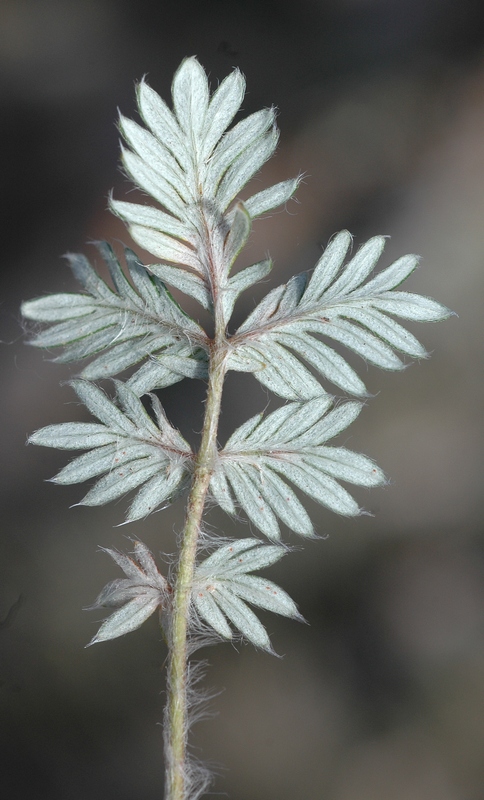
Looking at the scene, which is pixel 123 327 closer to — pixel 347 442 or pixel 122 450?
pixel 122 450

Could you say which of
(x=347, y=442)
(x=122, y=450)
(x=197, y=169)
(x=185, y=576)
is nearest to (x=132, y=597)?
(x=185, y=576)

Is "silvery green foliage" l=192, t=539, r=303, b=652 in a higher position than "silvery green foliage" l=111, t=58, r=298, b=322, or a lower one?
lower

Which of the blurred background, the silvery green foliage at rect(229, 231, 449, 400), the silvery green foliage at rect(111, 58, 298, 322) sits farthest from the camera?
the blurred background

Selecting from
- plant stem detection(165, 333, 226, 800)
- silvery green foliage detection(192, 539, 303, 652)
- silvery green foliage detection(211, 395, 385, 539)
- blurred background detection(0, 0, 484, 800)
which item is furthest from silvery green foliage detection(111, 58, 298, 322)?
blurred background detection(0, 0, 484, 800)

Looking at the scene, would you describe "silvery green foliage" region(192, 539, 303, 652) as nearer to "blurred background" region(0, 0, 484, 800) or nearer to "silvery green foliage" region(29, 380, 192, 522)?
"silvery green foliage" region(29, 380, 192, 522)

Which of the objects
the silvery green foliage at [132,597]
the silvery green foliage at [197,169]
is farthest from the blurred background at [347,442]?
the silvery green foliage at [197,169]

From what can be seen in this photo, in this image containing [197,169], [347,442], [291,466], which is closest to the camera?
[197,169]

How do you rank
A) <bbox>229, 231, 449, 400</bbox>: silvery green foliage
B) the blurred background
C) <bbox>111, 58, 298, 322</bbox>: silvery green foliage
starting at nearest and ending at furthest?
1. <bbox>111, 58, 298, 322</bbox>: silvery green foliage
2. <bbox>229, 231, 449, 400</bbox>: silvery green foliage
3. the blurred background

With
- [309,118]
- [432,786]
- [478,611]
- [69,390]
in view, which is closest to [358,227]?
[309,118]
